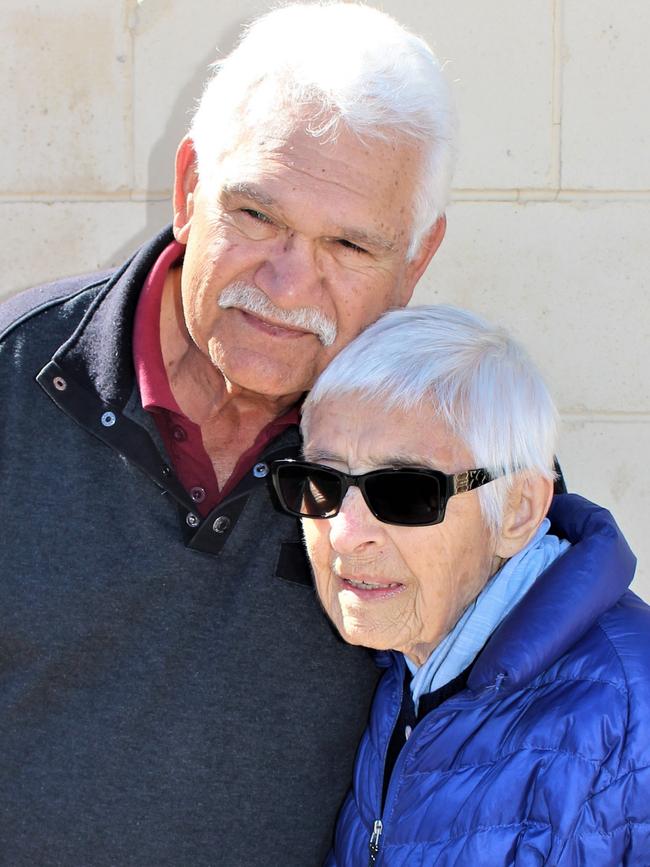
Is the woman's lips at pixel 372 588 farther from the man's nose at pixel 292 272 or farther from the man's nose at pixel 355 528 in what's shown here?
the man's nose at pixel 292 272

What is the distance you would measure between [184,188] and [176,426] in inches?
18.6

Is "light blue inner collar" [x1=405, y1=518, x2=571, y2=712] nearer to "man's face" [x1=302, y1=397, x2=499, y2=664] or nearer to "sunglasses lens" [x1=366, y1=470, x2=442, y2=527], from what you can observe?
"man's face" [x1=302, y1=397, x2=499, y2=664]

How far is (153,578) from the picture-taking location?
2.08 metres

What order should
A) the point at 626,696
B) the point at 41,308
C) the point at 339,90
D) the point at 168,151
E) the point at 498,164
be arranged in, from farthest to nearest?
the point at 168,151, the point at 498,164, the point at 41,308, the point at 339,90, the point at 626,696

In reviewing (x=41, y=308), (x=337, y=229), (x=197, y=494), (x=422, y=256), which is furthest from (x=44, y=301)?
(x=422, y=256)

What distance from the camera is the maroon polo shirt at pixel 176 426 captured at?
6.98 feet

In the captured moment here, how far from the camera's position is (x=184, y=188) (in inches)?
86.6

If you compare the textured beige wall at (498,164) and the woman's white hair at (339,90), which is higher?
the woman's white hair at (339,90)

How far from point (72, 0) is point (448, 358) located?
2.19 metres

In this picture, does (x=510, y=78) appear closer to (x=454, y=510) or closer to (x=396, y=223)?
(x=396, y=223)

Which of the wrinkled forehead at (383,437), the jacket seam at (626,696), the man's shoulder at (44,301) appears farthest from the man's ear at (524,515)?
the man's shoulder at (44,301)

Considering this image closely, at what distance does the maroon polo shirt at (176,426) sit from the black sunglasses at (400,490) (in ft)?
0.96

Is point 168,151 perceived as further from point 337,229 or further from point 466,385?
point 466,385

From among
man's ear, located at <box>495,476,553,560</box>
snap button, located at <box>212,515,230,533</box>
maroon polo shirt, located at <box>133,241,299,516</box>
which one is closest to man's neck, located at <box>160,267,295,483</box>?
maroon polo shirt, located at <box>133,241,299,516</box>
